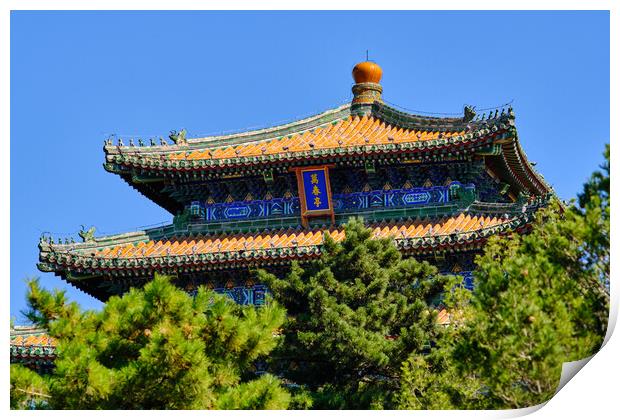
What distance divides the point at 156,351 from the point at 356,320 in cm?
499

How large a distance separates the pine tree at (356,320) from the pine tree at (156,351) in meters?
2.86

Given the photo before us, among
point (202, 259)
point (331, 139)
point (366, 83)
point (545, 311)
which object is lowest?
point (545, 311)

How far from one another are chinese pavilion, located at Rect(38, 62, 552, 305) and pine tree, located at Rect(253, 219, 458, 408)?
80.0 inches

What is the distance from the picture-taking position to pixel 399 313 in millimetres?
18500

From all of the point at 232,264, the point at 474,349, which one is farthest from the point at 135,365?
the point at 232,264

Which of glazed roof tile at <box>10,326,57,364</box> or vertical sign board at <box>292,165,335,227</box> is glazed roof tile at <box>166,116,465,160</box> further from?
glazed roof tile at <box>10,326,57,364</box>

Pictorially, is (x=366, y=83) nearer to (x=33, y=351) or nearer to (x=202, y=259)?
(x=202, y=259)

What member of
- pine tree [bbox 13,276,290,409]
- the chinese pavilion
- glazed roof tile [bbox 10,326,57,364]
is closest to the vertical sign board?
the chinese pavilion

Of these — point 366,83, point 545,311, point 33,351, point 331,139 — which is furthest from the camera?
point 366,83

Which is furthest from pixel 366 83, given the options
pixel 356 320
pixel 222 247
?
pixel 356 320

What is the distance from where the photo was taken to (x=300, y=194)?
23016 millimetres

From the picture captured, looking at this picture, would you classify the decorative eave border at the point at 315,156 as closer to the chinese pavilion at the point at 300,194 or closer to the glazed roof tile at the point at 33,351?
Result: the chinese pavilion at the point at 300,194

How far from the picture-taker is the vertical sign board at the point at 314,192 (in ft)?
75.0

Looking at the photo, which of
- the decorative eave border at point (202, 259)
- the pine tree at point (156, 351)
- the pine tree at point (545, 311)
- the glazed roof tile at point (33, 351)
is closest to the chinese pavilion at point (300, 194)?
the decorative eave border at point (202, 259)
